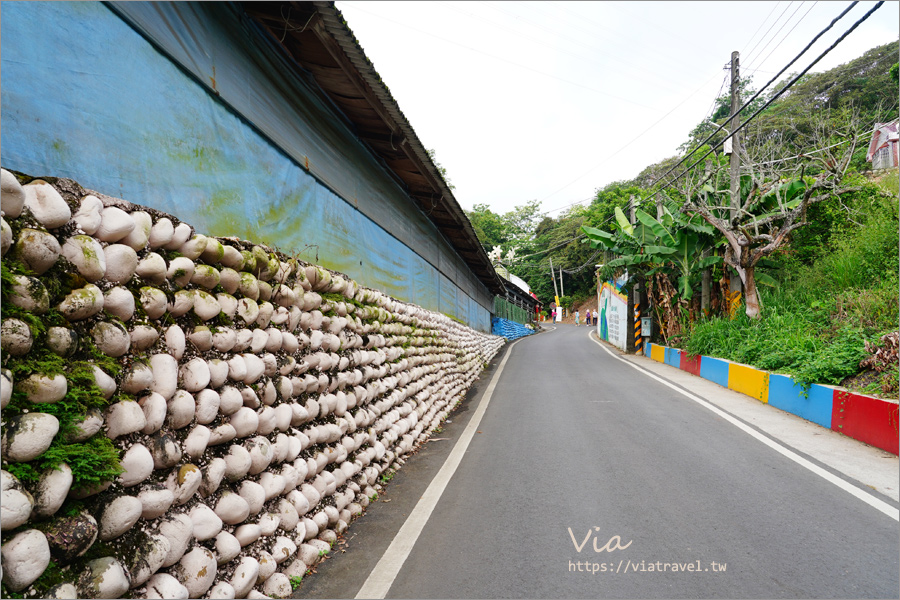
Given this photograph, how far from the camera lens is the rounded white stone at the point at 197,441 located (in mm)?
2281

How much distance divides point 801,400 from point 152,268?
8.56m

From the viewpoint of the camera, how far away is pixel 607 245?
18484 mm

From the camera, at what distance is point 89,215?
1912 mm

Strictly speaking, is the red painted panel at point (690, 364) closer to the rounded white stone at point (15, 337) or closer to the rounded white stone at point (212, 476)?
the rounded white stone at point (212, 476)

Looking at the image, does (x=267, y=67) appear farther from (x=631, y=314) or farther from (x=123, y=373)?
(x=631, y=314)

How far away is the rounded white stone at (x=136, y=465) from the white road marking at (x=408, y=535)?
1.62 metres

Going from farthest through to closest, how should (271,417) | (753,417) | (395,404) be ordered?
(753,417), (395,404), (271,417)

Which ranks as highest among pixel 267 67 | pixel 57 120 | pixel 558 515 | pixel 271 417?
pixel 267 67

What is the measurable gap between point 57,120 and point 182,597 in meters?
2.15

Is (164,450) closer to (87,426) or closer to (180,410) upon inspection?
(180,410)

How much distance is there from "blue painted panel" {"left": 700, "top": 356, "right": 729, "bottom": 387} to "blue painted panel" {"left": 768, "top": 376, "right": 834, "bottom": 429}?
7.42ft

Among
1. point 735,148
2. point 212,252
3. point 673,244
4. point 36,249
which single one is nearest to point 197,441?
point 212,252

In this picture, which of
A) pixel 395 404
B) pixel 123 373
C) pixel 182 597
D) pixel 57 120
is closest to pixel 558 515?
pixel 395 404

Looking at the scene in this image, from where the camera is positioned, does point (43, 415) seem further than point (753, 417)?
No
